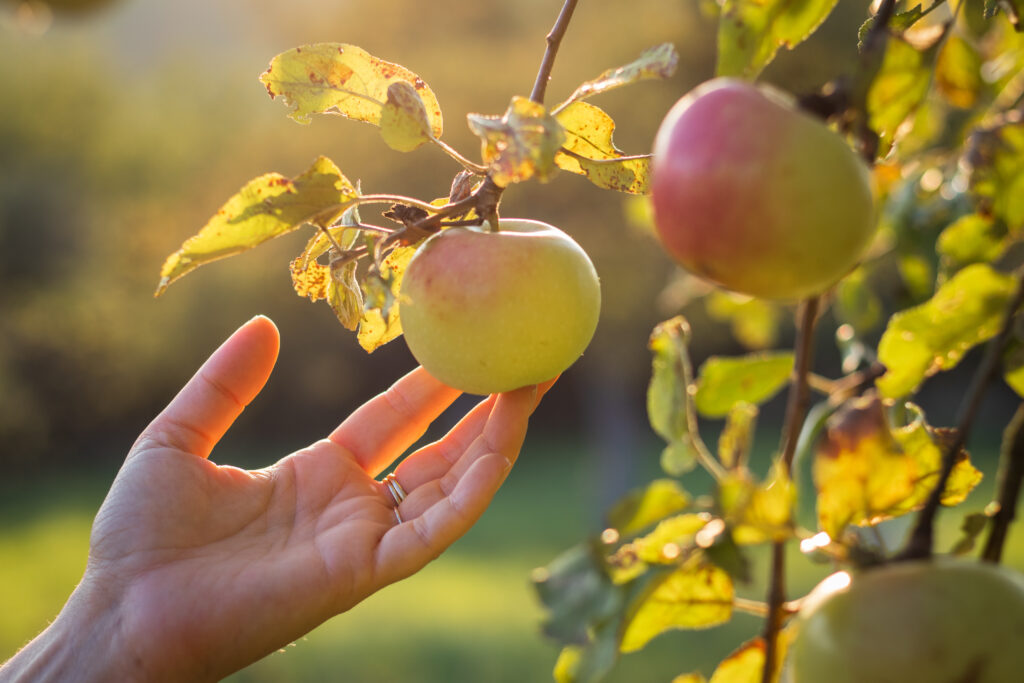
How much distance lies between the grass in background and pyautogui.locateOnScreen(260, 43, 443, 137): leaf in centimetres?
184

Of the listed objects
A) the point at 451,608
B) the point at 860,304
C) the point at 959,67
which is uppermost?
the point at 959,67

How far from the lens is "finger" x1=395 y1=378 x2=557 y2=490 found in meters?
0.90

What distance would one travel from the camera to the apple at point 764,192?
344mm

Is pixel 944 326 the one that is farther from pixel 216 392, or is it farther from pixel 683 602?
pixel 216 392

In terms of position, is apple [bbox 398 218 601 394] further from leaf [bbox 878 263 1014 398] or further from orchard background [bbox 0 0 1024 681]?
orchard background [bbox 0 0 1024 681]

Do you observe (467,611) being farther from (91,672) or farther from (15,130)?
(15,130)

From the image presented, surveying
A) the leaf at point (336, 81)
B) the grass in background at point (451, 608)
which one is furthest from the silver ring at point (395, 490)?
the grass in background at point (451, 608)

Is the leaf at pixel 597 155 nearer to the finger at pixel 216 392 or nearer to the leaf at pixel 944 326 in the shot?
the leaf at pixel 944 326

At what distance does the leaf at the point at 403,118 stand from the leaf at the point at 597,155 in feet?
0.30

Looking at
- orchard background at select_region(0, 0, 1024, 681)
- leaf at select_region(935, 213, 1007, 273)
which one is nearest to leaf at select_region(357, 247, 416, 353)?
leaf at select_region(935, 213, 1007, 273)

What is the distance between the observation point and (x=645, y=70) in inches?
18.5

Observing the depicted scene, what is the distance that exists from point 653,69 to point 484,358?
235 mm

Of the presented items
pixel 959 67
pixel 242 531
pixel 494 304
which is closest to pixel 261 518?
pixel 242 531

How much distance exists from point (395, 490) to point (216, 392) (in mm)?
225
